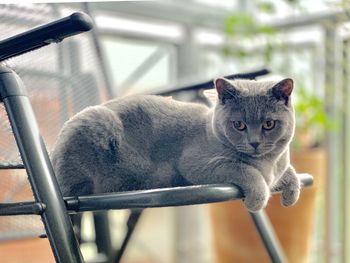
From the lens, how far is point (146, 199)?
629 mm

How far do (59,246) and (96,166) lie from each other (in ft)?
0.75

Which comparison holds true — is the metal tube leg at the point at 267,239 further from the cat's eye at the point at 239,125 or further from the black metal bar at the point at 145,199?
the black metal bar at the point at 145,199

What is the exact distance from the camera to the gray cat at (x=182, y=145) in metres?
0.80

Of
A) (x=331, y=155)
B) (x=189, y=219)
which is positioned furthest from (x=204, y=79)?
(x=189, y=219)

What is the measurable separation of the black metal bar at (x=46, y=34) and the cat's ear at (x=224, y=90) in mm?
300

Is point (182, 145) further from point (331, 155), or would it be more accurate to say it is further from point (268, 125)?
point (331, 155)

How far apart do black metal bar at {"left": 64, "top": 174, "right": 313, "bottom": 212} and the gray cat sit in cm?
11

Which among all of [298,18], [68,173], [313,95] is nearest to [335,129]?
[313,95]

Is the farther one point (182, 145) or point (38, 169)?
point (182, 145)

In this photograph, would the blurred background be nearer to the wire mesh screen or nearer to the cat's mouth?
the wire mesh screen

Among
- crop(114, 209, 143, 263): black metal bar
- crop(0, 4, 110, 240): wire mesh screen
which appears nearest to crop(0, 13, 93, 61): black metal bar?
crop(0, 4, 110, 240): wire mesh screen

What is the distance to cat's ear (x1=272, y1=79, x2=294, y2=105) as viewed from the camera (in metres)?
0.81

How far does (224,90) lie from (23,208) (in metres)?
0.39

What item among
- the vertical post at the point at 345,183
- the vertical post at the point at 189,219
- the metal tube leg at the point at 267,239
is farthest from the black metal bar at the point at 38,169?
the vertical post at the point at 189,219
